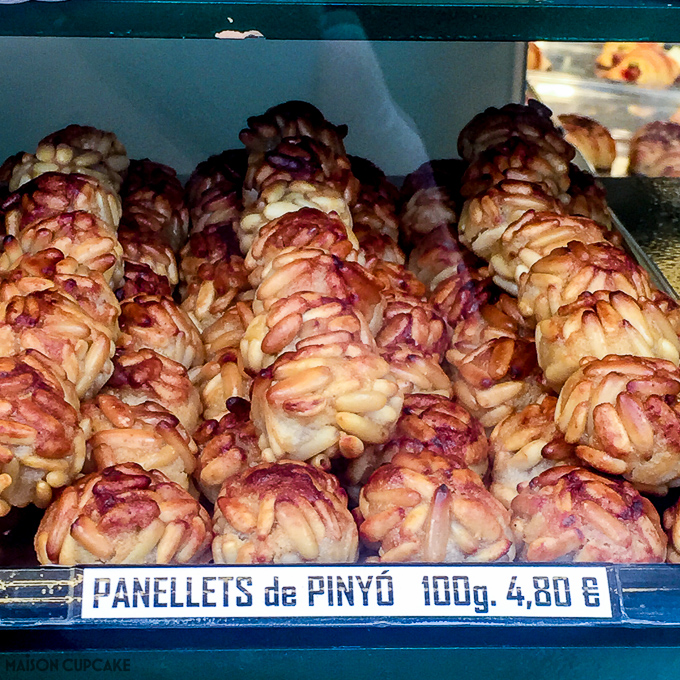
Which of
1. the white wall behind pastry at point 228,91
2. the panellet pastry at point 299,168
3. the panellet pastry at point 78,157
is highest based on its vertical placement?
the white wall behind pastry at point 228,91

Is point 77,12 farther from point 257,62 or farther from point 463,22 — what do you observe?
point 257,62

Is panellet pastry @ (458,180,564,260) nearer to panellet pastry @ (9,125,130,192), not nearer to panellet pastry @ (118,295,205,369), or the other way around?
panellet pastry @ (118,295,205,369)

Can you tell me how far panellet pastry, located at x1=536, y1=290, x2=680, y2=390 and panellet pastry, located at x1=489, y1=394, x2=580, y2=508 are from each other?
61 mm

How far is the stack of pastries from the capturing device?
4.07ft

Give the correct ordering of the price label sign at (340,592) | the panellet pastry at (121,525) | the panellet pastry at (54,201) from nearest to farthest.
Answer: the price label sign at (340,592) → the panellet pastry at (121,525) → the panellet pastry at (54,201)

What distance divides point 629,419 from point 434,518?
0.30 meters

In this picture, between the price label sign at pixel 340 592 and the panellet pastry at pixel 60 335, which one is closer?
the price label sign at pixel 340 592

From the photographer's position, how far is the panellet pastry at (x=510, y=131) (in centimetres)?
201

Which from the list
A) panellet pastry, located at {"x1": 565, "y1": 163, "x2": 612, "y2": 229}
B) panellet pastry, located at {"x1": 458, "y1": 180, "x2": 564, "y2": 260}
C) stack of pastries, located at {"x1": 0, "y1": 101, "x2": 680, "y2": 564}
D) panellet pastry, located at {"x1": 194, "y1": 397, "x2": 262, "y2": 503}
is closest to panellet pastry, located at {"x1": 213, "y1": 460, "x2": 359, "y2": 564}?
stack of pastries, located at {"x1": 0, "y1": 101, "x2": 680, "y2": 564}

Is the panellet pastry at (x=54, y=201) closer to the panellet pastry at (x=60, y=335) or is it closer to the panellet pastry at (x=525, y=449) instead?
the panellet pastry at (x=60, y=335)

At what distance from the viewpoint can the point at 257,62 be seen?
2.15m

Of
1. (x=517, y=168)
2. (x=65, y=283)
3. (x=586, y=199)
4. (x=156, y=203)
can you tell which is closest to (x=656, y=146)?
(x=586, y=199)

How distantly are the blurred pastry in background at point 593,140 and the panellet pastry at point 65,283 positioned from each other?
5.16 feet

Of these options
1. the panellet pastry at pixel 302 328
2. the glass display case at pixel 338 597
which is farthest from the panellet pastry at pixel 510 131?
the panellet pastry at pixel 302 328
